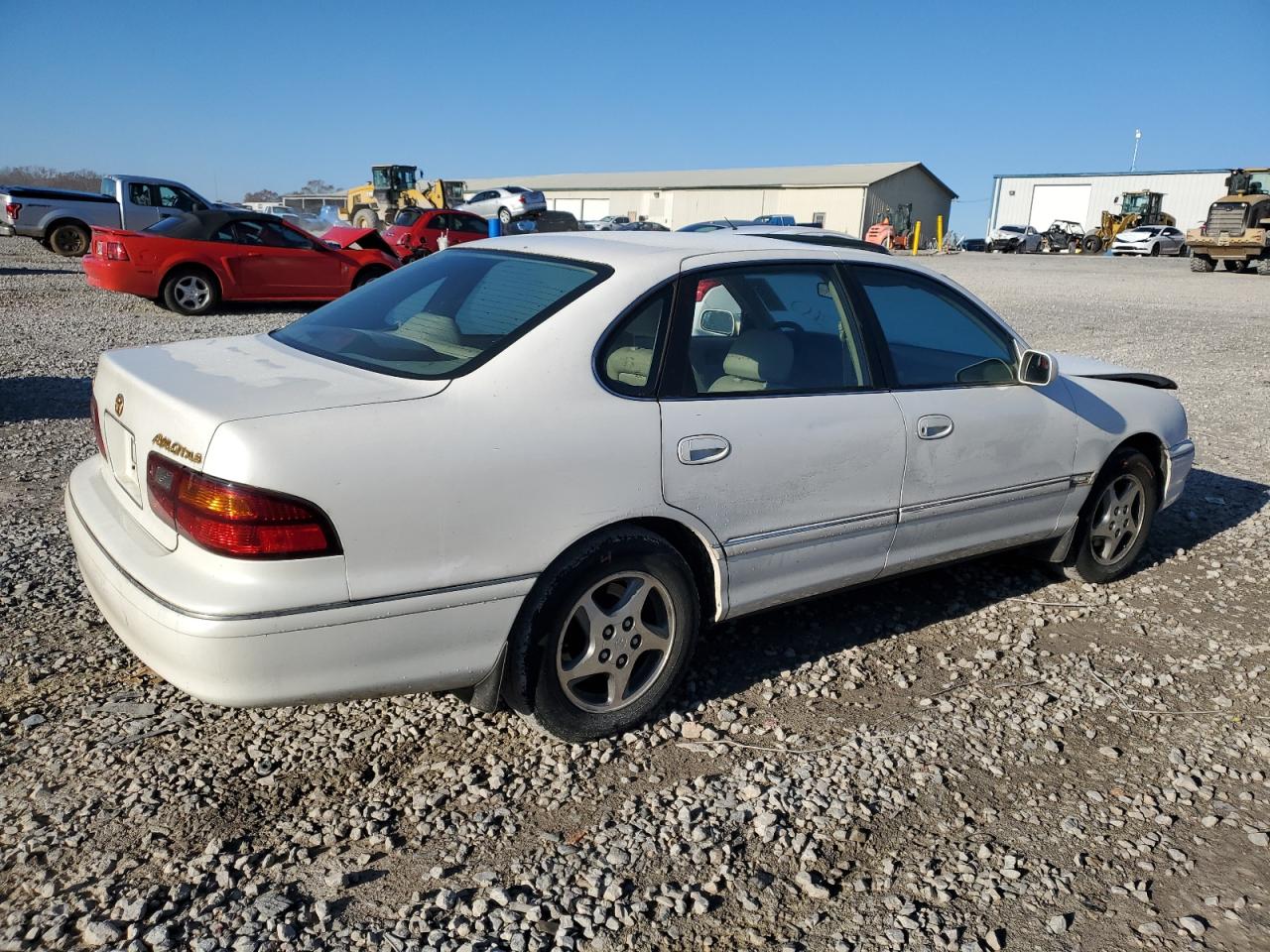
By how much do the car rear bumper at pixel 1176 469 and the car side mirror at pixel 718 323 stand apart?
261 cm

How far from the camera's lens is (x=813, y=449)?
3.37 m

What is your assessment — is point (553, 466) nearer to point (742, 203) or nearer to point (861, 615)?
point (861, 615)

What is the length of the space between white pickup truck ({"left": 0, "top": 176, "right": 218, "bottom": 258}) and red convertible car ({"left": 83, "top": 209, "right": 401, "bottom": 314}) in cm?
858

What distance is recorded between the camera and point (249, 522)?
243cm

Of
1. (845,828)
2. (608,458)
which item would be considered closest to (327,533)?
(608,458)

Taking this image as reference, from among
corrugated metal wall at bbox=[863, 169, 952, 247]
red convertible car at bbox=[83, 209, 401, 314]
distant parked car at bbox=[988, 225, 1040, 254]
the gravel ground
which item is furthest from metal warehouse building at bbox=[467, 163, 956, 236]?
the gravel ground

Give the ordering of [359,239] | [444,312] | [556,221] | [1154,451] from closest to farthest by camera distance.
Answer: [444,312] < [1154,451] < [359,239] < [556,221]

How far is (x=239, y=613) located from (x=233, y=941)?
74cm

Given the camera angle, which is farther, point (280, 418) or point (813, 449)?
point (813, 449)

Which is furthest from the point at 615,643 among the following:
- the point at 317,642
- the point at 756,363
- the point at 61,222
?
the point at 61,222

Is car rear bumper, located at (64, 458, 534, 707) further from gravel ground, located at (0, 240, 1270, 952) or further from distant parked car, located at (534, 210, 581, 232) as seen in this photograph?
distant parked car, located at (534, 210, 581, 232)

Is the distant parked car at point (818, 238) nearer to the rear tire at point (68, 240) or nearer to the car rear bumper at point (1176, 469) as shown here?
the car rear bumper at point (1176, 469)

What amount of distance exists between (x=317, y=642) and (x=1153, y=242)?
1889 inches

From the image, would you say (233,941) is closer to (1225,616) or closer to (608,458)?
(608,458)
